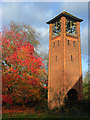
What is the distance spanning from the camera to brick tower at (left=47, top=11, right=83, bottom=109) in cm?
1645

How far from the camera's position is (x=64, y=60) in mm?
16562

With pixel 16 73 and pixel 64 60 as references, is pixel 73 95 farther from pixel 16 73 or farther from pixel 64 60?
pixel 16 73

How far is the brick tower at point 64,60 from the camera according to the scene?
16.5 metres

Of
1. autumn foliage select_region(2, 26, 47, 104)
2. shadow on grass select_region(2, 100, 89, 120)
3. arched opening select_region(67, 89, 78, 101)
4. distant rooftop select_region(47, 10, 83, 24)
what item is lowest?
shadow on grass select_region(2, 100, 89, 120)

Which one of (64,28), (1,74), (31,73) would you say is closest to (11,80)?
(1,74)

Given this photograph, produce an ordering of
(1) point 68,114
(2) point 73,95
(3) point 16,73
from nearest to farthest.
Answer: (1) point 68,114 < (3) point 16,73 < (2) point 73,95

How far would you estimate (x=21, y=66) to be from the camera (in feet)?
49.4

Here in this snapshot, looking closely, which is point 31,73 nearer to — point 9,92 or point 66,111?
point 9,92

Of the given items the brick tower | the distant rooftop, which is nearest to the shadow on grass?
the brick tower

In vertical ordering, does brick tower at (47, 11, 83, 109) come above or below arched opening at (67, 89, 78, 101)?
above

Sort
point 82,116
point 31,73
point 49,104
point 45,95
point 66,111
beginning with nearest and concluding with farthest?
1. point 82,116
2. point 66,111
3. point 31,73
4. point 49,104
5. point 45,95

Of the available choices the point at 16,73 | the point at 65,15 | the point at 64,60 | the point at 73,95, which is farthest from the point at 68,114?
the point at 65,15

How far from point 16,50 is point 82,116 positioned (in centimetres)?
954

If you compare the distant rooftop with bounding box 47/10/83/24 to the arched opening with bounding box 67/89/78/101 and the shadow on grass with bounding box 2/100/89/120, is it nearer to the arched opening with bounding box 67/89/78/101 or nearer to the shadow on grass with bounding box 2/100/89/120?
the arched opening with bounding box 67/89/78/101
